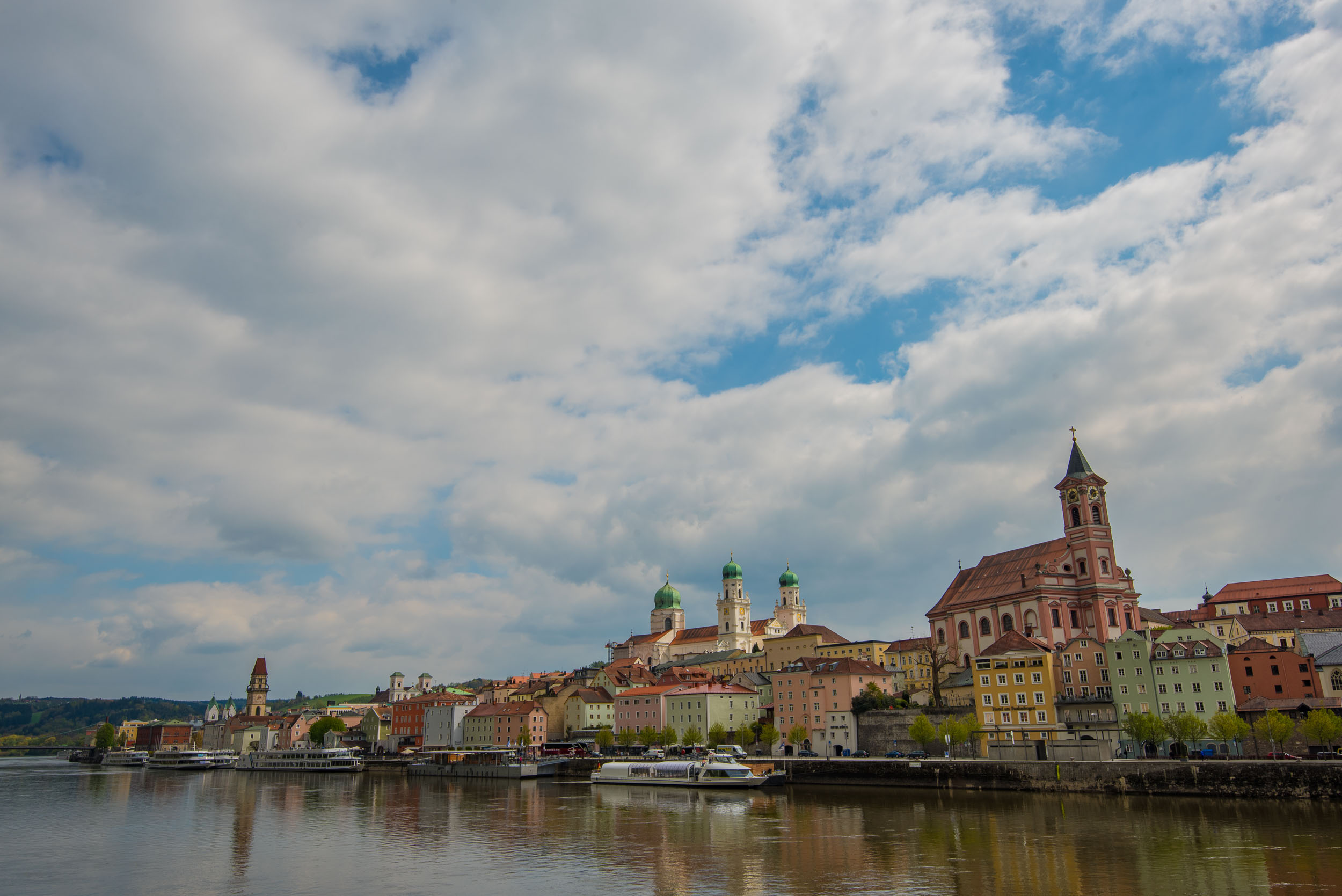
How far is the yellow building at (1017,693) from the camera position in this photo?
76500 mm

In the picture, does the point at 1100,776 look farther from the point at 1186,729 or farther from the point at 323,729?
the point at 323,729

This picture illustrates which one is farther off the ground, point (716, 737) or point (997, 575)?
point (997, 575)

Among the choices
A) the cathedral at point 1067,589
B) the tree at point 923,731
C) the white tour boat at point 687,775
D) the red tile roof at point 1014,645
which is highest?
the cathedral at point 1067,589

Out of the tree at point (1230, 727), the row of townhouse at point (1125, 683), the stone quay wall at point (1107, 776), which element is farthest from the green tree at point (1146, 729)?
the stone quay wall at point (1107, 776)

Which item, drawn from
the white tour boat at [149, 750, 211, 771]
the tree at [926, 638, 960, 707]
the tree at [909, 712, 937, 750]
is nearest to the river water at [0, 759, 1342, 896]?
the tree at [909, 712, 937, 750]

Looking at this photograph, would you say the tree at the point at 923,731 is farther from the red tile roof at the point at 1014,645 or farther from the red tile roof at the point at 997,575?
the red tile roof at the point at 997,575

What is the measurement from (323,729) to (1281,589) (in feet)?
492

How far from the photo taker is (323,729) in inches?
6196

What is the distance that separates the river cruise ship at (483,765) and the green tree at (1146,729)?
5717cm

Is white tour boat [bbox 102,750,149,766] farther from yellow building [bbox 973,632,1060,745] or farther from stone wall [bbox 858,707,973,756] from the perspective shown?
yellow building [bbox 973,632,1060,745]

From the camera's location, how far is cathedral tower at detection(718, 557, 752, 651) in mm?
169625

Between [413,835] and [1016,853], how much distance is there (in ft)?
102

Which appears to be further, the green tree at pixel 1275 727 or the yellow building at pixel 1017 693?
the yellow building at pixel 1017 693

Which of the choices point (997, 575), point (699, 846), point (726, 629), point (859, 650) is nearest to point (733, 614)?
point (726, 629)
